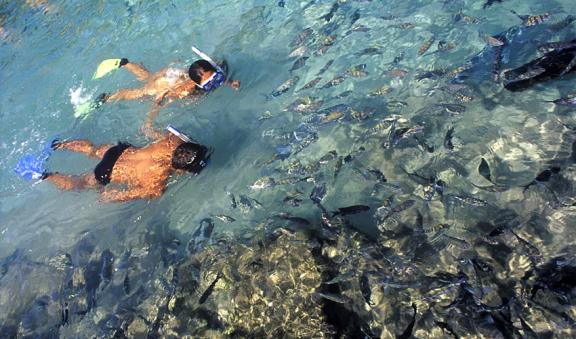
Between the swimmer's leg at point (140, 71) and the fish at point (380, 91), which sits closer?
the fish at point (380, 91)

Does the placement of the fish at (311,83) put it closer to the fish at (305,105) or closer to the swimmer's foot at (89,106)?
the fish at (305,105)

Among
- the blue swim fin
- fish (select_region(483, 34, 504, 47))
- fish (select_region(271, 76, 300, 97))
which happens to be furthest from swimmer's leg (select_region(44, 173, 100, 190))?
fish (select_region(483, 34, 504, 47))

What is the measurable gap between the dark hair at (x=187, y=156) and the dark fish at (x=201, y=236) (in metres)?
1.26

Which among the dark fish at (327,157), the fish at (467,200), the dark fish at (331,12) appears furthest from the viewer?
the dark fish at (331,12)

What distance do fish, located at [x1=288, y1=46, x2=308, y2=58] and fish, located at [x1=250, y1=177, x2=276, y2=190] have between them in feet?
15.1

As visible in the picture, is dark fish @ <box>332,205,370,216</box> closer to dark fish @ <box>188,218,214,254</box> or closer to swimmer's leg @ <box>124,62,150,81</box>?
dark fish @ <box>188,218,214,254</box>

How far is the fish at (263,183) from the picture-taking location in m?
8.15

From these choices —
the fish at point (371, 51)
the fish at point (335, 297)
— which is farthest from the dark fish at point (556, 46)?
the fish at point (335, 297)

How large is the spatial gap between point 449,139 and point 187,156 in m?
5.21

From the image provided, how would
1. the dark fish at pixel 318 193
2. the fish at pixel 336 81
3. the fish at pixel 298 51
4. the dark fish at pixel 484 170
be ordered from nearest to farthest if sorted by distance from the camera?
the dark fish at pixel 484 170
the dark fish at pixel 318 193
the fish at pixel 336 81
the fish at pixel 298 51

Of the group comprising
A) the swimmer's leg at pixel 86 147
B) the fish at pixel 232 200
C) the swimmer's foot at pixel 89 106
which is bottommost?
the fish at pixel 232 200

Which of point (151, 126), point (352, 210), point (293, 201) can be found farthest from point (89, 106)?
point (352, 210)

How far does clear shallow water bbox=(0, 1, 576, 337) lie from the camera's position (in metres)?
5.70

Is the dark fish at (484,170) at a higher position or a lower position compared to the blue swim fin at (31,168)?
lower
